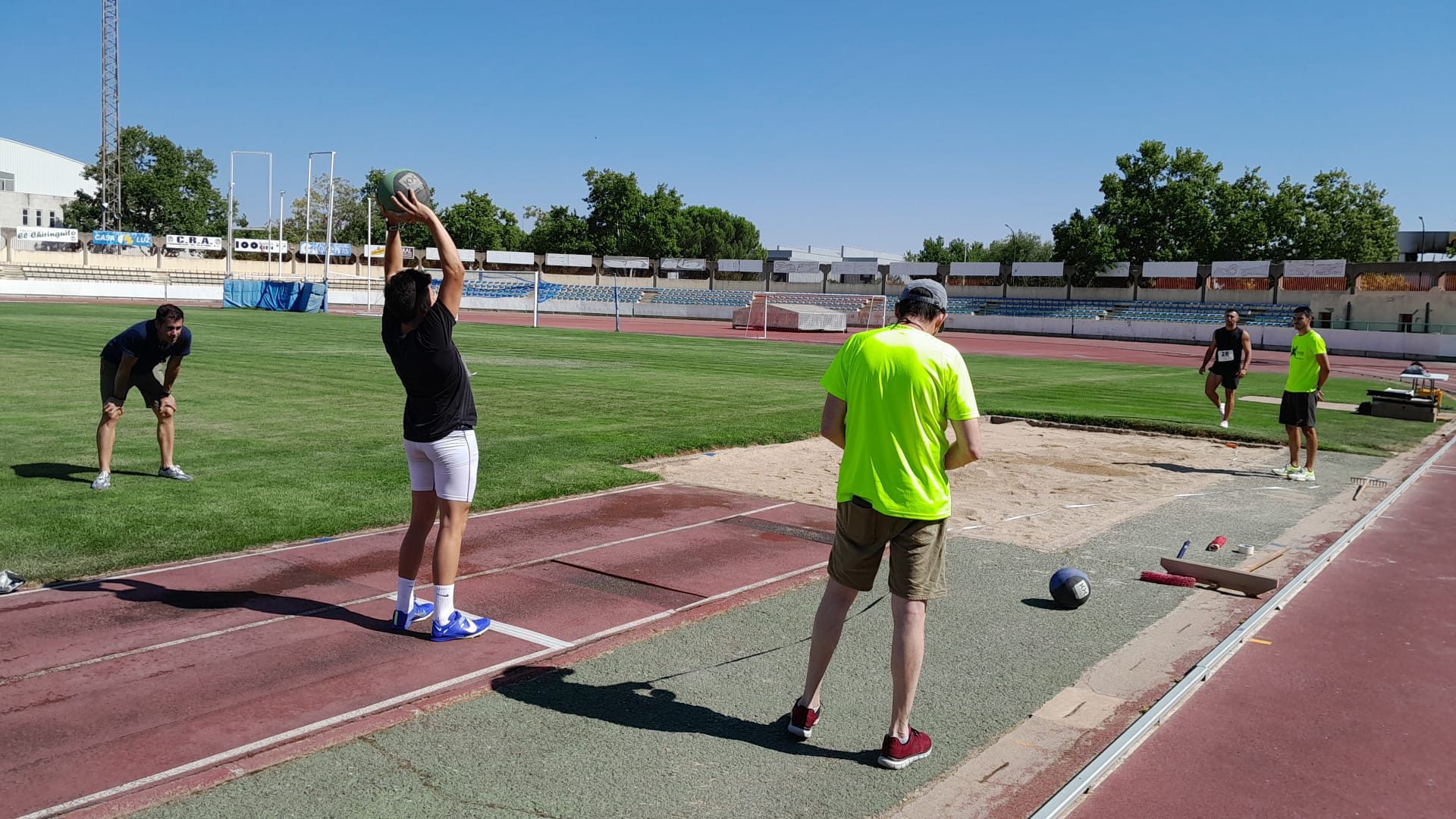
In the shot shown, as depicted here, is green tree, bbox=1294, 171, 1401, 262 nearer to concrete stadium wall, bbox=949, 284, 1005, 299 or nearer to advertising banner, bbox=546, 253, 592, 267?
concrete stadium wall, bbox=949, 284, 1005, 299

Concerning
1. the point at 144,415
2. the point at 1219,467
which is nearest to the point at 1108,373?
the point at 1219,467

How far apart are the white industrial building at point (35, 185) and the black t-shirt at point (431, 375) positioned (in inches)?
4864

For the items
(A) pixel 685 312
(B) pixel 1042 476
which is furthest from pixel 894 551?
(A) pixel 685 312

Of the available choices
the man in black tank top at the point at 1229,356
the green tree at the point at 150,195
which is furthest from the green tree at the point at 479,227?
the man in black tank top at the point at 1229,356

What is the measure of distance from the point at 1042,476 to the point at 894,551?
28.3 ft

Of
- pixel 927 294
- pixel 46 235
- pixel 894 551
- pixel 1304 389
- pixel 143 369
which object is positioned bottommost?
pixel 894 551

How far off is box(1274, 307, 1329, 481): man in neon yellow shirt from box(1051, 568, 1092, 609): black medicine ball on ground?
7.63m

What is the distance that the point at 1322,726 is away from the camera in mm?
5051

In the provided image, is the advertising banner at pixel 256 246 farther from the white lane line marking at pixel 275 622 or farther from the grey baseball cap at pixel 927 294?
the grey baseball cap at pixel 927 294

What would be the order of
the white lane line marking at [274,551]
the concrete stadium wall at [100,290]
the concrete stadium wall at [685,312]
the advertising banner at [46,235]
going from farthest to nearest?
the advertising banner at [46,235], the concrete stadium wall at [685,312], the concrete stadium wall at [100,290], the white lane line marking at [274,551]

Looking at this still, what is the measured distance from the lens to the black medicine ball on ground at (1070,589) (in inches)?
268

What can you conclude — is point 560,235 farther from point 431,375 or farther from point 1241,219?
point 431,375

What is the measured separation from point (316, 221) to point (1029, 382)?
408ft

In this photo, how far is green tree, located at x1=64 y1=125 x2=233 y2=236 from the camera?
10819 cm
